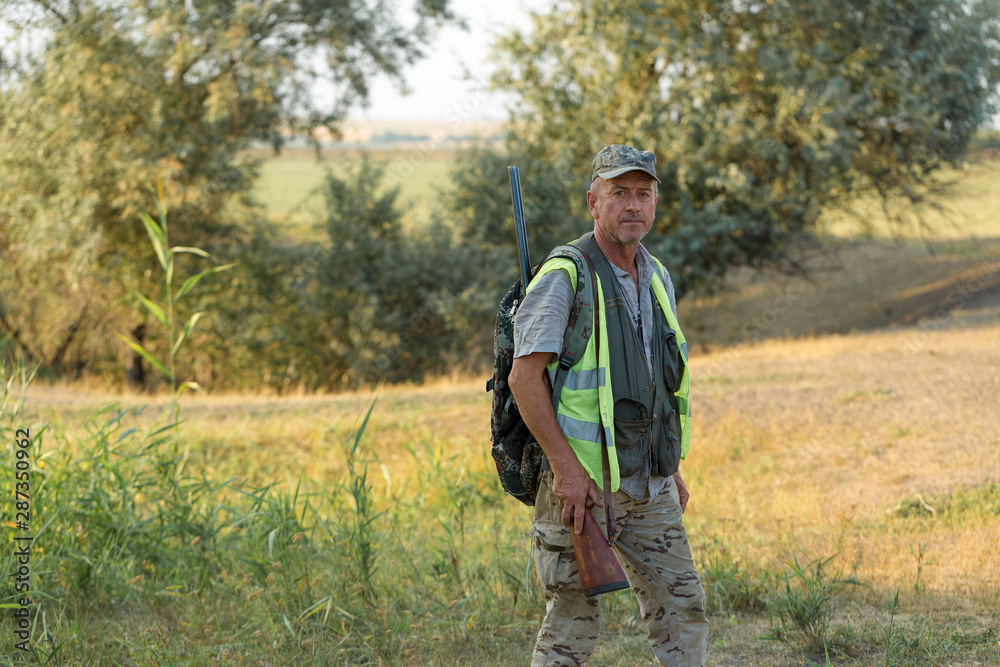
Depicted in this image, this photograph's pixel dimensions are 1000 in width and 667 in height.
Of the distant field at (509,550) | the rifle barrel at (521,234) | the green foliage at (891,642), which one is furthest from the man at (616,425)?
the green foliage at (891,642)

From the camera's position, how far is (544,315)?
270cm

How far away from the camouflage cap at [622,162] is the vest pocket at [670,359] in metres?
0.58

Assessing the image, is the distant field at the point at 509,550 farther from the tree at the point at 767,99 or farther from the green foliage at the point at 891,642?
the tree at the point at 767,99

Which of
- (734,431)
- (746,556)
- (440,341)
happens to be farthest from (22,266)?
(746,556)

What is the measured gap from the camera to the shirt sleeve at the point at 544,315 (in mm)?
2676

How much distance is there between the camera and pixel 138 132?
16.1 m

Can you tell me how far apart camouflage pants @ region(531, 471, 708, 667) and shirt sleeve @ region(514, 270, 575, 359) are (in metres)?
0.50

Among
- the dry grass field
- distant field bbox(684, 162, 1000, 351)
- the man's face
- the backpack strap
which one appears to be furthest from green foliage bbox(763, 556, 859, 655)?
distant field bbox(684, 162, 1000, 351)

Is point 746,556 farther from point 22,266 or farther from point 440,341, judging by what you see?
point 22,266

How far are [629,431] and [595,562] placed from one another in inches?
18.3

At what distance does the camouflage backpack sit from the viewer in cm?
279

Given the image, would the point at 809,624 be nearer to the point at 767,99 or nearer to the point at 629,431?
the point at 629,431

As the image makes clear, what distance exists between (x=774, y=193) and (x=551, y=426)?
15883 mm

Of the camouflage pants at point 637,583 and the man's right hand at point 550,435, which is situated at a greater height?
the man's right hand at point 550,435
